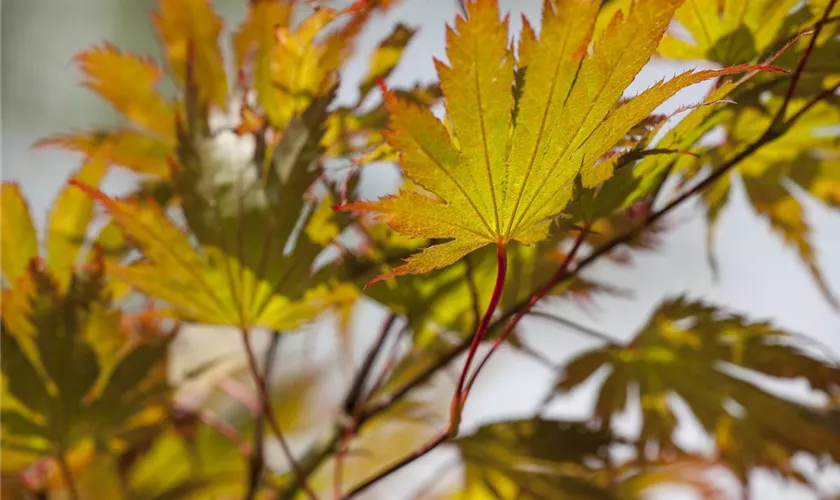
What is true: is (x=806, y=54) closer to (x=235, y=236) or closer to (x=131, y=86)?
(x=235, y=236)

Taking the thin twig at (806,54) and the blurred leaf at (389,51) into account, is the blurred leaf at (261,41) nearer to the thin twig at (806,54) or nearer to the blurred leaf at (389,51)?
the blurred leaf at (389,51)

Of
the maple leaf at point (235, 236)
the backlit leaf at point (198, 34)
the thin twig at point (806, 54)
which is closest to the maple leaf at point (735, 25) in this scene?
the thin twig at point (806, 54)

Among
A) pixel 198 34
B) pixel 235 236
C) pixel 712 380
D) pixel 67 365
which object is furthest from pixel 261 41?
pixel 712 380

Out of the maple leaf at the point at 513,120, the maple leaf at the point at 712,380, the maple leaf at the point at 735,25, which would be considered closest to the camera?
the maple leaf at the point at 513,120

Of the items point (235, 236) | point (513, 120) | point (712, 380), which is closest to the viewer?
point (513, 120)

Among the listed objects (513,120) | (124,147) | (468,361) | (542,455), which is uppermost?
(124,147)

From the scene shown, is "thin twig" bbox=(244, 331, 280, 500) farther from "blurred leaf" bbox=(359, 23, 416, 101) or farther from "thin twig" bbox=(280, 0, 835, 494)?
"blurred leaf" bbox=(359, 23, 416, 101)
